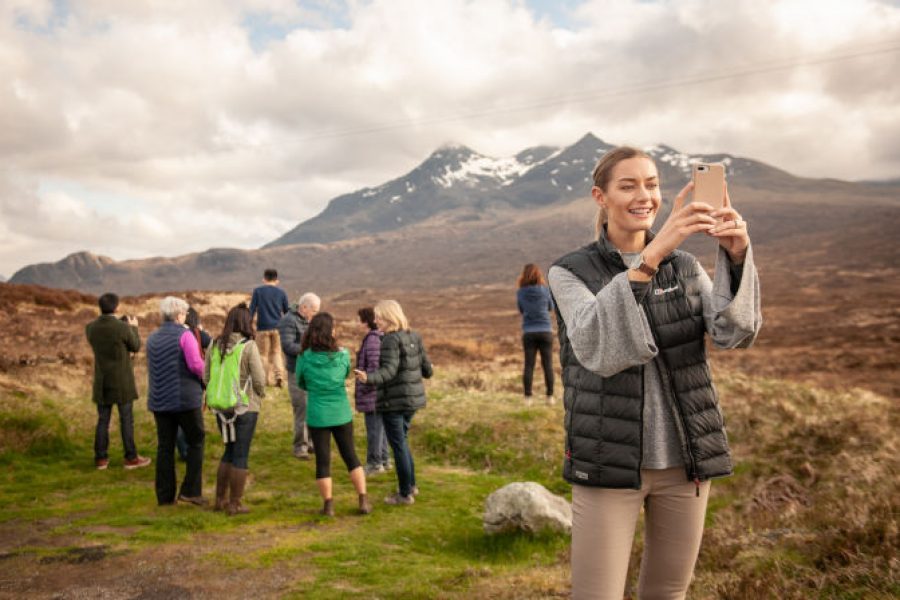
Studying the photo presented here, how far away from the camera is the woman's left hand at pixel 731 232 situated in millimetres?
2176

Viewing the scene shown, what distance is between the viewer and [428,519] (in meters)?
6.54

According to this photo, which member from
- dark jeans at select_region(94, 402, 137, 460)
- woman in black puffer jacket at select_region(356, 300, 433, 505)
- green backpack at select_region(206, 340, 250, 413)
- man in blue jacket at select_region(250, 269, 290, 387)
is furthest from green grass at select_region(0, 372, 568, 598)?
man in blue jacket at select_region(250, 269, 290, 387)

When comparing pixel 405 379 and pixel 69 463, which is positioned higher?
pixel 405 379

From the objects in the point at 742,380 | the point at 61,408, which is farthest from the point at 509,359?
the point at 61,408

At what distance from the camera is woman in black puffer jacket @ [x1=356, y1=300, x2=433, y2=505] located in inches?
267

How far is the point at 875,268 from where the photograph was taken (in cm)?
8156

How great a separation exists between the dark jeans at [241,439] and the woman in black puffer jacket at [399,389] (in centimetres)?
138

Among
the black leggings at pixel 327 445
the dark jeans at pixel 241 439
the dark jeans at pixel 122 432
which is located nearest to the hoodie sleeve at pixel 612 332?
the black leggings at pixel 327 445

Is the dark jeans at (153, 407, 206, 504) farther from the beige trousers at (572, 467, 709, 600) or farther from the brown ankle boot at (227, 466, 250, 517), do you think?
the beige trousers at (572, 467, 709, 600)

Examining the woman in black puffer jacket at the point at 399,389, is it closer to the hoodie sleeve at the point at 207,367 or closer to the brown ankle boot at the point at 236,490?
the brown ankle boot at the point at 236,490

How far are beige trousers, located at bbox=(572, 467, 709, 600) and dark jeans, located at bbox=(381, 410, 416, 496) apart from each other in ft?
14.7

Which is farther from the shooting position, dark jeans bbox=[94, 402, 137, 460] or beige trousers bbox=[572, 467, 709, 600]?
dark jeans bbox=[94, 402, 137, 460]

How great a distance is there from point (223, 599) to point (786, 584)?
3861 millimetres

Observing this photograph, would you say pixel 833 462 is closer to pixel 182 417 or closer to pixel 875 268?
pixel 182 417
